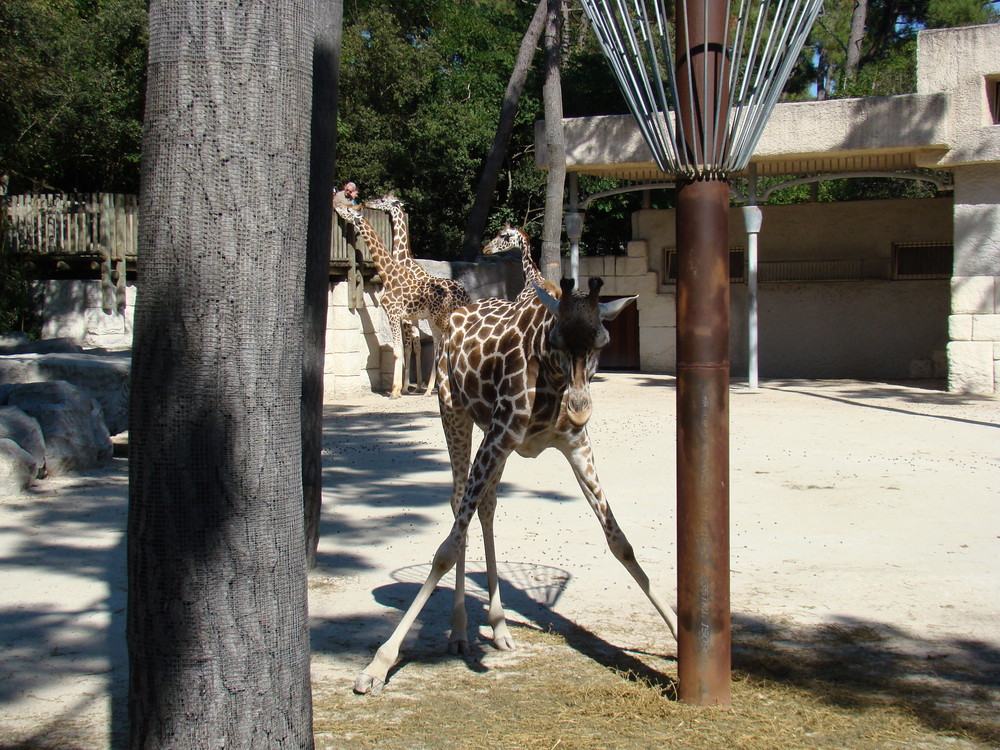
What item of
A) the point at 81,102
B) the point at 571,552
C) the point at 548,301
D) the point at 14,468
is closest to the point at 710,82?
the point at 548,301

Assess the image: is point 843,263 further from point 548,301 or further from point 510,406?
point 548,301

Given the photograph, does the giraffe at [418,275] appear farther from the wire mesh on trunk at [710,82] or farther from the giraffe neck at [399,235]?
the wire mesh on trunk at [710,82]

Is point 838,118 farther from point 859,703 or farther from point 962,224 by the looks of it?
point 859,703

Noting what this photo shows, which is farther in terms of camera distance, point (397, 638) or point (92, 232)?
point (92, 232)

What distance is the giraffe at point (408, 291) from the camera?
1462 centimetres

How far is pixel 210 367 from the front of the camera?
100 inches

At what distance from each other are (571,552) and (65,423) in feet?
17.2

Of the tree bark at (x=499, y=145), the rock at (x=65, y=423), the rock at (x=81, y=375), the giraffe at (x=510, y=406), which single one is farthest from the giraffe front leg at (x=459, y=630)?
the tree bark at (x=499, y=145)

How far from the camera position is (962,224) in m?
14.8

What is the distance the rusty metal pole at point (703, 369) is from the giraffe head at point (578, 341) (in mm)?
345

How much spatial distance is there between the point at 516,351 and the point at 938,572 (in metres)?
2.99

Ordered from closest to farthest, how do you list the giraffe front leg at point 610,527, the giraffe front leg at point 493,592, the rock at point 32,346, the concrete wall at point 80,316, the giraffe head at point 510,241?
1. the giraffe front leg at point 610,527
2. the giraffe front leg at point 493,592
3. the rock at point 32,346
4. the concrete wall at point 80,316
5. the giraffe head at point 510,241

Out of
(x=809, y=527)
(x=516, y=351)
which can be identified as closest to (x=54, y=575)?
(x=516, y=351)

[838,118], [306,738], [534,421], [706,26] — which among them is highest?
[838,118]
